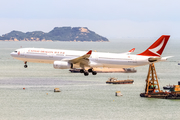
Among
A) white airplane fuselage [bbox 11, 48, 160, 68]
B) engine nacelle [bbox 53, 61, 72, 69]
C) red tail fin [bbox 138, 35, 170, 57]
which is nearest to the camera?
engine nacelle [bbox 53, 61, 72, 69]

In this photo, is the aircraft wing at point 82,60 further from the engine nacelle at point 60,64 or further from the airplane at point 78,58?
the engine nacelle at point 60,64

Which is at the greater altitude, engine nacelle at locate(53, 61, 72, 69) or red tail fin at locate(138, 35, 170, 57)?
red tail fin at locate(138, 35, 170, 57)

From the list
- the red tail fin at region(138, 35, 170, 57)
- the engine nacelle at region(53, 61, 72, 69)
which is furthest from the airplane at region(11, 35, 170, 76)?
the red tail fin at region(138, 35, 170, 57)

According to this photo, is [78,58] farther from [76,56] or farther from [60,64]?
[60,64]

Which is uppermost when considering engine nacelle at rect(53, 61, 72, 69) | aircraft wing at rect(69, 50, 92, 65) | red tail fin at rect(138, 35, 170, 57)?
red tail fin at rect(138, 35, 170, 57)

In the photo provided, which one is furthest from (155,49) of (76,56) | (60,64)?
(60,64)

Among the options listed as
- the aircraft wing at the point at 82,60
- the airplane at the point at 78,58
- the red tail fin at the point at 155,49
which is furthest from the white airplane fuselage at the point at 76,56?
the red tail fin at the point at 155,49

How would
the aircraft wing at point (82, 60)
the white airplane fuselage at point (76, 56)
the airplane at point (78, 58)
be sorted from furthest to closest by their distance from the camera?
1. the white airplane fuselage at point (76, 56)
2. the airplane at point (78, 58)
3. the aircraft wing at point (82, 60)

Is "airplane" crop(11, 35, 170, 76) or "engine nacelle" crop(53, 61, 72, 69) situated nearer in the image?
"engine nacelle" crop(53, 61, 72, 69)

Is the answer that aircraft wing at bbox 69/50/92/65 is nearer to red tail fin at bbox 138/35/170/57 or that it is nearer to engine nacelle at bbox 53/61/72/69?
engine nacelle at bbox 53/61/72/69

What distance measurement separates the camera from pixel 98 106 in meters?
174

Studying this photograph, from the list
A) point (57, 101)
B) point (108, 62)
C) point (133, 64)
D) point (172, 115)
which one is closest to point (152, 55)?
point (133, 64)

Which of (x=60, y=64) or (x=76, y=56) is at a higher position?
(x=76, y=56)

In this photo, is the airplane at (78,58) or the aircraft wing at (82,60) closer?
the aircraft wing at (82,60)
